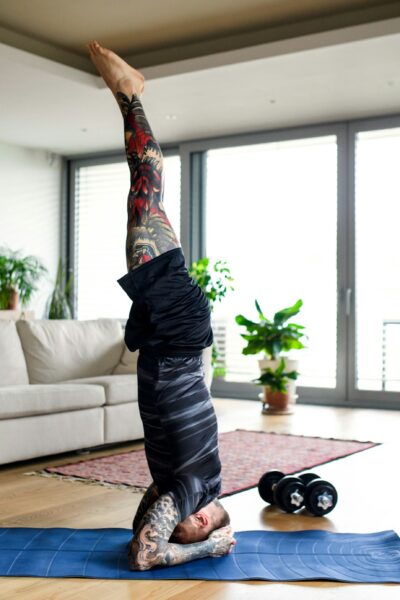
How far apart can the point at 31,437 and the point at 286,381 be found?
314 centimetres

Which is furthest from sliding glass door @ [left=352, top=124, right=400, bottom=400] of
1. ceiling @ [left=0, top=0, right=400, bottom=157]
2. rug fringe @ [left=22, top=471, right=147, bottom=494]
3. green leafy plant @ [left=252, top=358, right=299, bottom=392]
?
rug fringe @ [left=22, top=471, right=147, bottom=494]

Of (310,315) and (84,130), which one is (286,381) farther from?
(84,130)

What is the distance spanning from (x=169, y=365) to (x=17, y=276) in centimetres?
623

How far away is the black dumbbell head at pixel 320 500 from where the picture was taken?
331cm

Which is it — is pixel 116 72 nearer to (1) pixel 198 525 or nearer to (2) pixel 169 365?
(2) pixel 169 365

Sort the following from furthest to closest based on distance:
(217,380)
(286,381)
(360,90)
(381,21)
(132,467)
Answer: (217,380) → (286,381) → (360,90) → (381,21) → (132,467)

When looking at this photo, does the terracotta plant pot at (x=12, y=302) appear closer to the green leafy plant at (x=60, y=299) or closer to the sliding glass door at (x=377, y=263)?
the green leafy plant at (x=60, y=299)

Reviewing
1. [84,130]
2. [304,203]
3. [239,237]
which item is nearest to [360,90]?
[304,203]

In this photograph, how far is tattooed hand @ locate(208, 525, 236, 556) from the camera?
106 inches

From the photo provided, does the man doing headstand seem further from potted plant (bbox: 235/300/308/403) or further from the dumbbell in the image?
potted plant (bbox: 235/300/308/403)

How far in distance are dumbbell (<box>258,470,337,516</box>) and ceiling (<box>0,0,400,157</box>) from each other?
128 inches

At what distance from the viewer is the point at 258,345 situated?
7.29 metres

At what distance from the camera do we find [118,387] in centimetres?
509

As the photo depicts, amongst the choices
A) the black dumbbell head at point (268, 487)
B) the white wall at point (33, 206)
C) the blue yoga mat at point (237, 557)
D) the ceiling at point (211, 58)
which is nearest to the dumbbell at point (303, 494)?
the black dumbbell head at point (268, 487)
